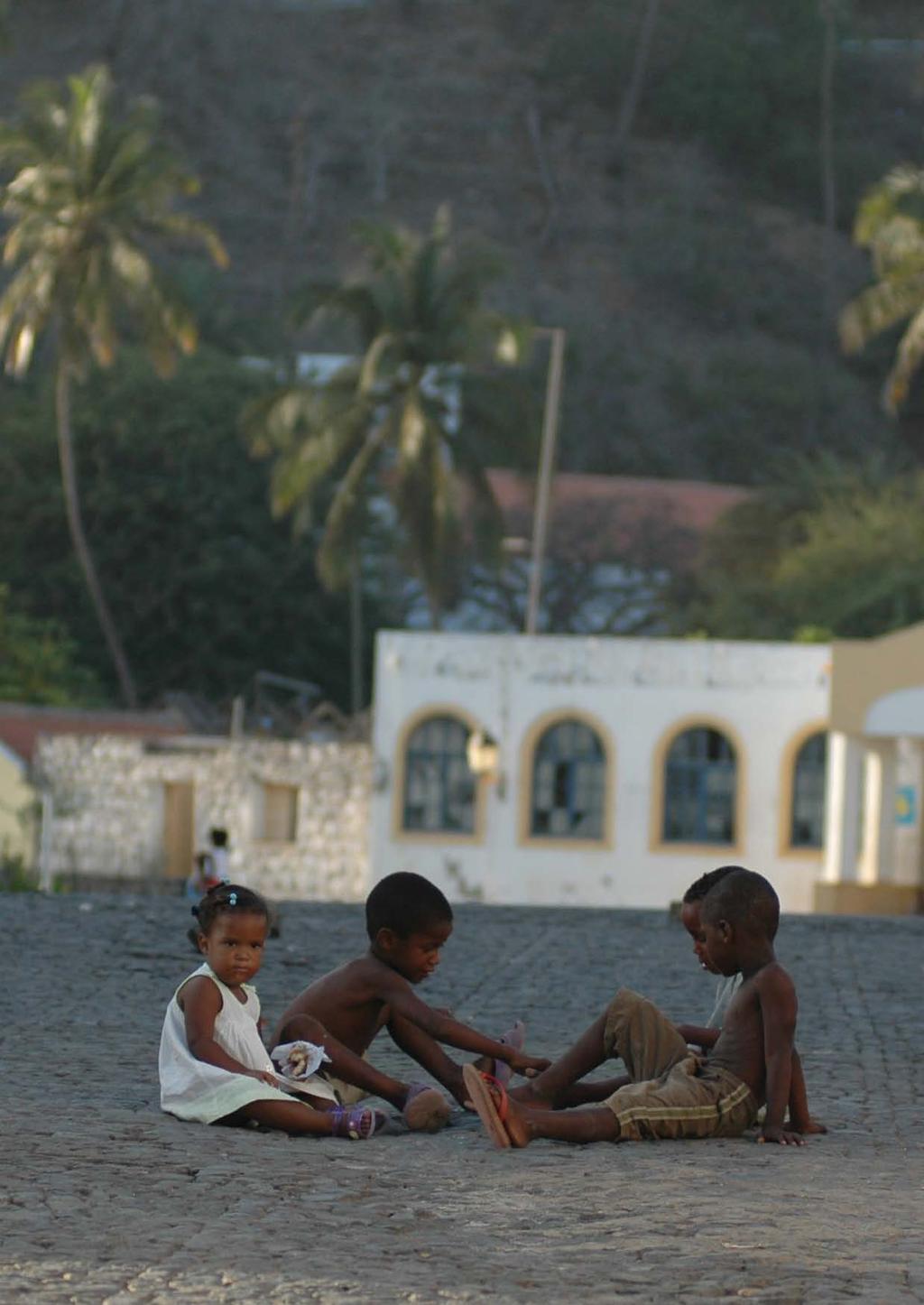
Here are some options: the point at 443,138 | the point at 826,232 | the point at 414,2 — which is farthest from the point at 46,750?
the point at 414,2

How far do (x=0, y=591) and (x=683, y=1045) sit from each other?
4865cm

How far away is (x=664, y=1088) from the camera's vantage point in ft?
27.8

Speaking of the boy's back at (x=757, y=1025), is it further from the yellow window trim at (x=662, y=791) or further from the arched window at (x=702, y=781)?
the arched window at (x=702, y=781)

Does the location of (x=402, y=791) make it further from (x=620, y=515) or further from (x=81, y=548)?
(x=620, y=515)

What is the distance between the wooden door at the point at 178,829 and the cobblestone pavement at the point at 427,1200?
3190 centimetres

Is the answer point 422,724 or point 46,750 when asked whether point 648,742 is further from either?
point 46,750

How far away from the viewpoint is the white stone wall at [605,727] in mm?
40906

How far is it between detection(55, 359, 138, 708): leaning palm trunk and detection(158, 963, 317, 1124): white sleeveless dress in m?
44.7

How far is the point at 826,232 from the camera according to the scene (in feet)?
311

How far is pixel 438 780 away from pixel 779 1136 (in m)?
34.0

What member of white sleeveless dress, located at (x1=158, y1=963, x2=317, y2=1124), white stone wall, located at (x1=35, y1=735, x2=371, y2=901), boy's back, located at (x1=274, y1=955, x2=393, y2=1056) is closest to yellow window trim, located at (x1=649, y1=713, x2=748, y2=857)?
white stone wall, located at (x1=35, y1=735, x2=371, y2=901)

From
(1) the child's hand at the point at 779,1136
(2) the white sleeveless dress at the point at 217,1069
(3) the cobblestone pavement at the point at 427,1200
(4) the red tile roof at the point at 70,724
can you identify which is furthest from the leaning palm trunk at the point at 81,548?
(1) the child's hand at the point at 779,1136

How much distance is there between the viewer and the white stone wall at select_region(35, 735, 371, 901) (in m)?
43.0

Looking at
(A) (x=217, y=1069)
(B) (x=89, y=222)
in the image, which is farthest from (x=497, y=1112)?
(B) (x=89, y=222)
